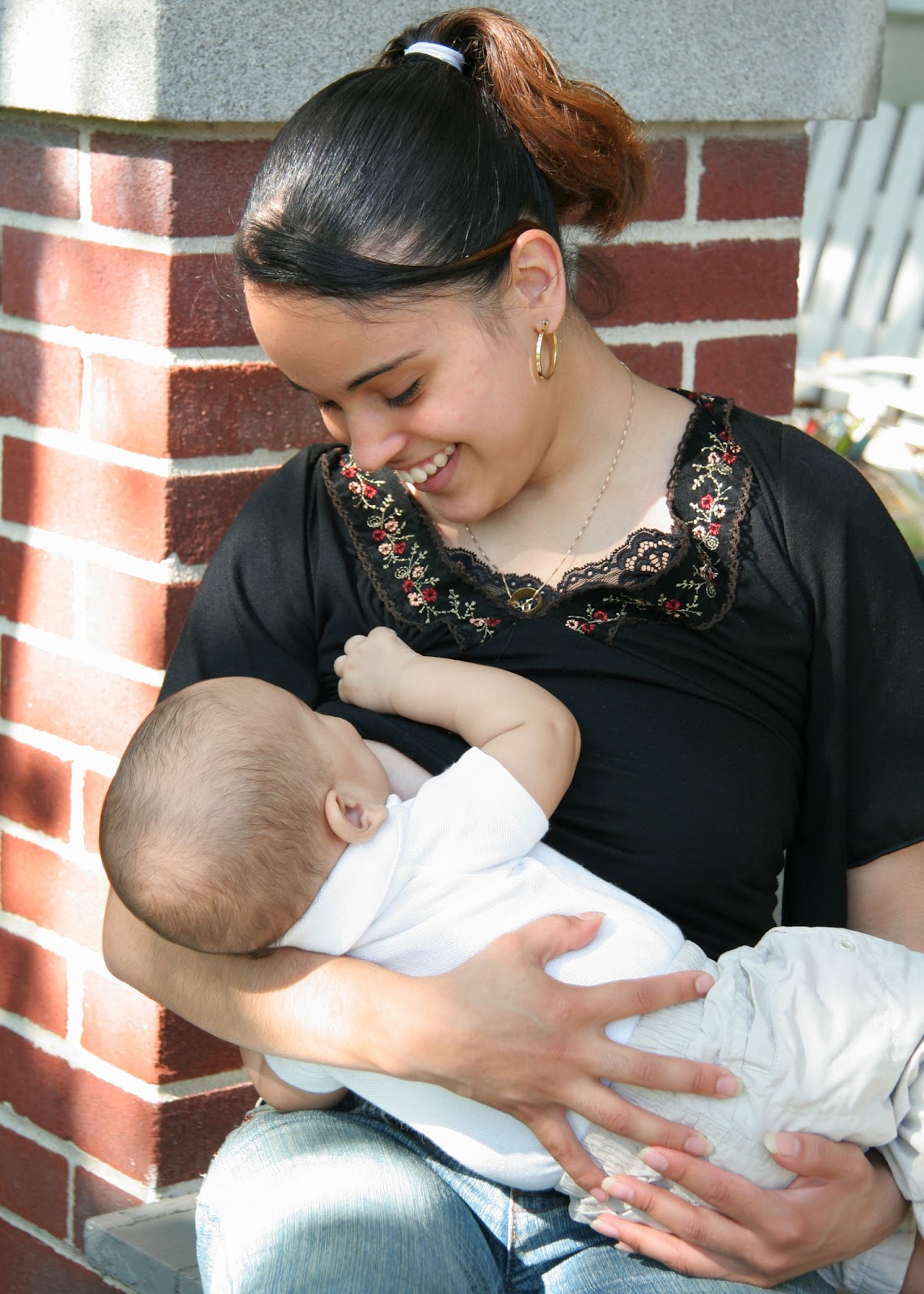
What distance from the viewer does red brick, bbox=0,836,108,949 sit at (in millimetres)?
2283

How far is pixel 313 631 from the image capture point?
6.70 feet

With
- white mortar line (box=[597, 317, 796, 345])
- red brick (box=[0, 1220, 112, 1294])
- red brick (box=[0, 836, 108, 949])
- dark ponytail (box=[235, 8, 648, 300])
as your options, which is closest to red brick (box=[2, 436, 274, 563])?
dark ponytail (box=[235, 8, 648, 300])

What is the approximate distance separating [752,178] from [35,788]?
147 cm

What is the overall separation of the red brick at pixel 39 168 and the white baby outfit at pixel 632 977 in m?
0.97

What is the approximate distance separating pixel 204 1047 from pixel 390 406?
1010 mm

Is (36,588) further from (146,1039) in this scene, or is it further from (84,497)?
(146,1039)

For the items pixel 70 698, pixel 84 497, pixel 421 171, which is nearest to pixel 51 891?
pixel 70 698

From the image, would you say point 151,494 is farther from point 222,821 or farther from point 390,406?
point 222,821

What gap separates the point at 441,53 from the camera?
6.29 ft

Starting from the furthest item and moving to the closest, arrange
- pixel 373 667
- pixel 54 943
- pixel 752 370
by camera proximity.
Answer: pixel 752 370 → pixel 54 943 → pixel 373 667

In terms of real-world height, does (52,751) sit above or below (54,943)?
above

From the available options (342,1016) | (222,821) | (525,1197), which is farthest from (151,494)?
(525,1197)

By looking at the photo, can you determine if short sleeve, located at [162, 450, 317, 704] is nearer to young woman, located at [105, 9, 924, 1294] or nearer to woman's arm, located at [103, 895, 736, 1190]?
young woman, located at [105, 9, 924, 1294]

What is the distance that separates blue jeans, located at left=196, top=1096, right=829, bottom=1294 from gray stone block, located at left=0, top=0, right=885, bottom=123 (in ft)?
4.15
